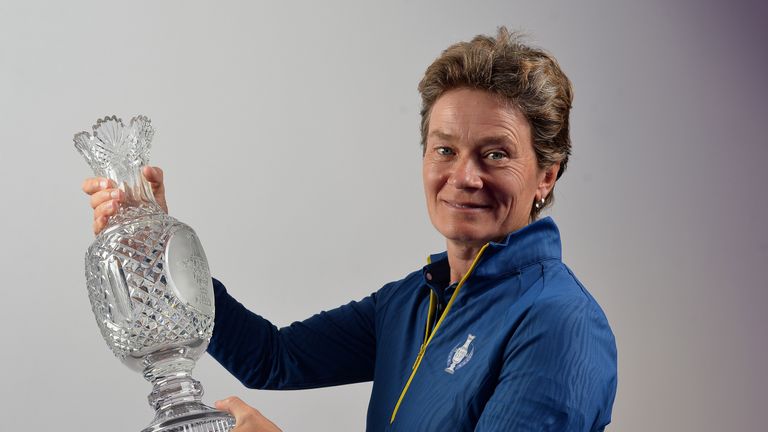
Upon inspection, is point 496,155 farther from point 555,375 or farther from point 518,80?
point 555,375

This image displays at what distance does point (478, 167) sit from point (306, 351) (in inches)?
23.8

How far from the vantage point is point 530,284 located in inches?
68.6

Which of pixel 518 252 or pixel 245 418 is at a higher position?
pixel 518 252

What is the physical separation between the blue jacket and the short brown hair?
0.17 metres

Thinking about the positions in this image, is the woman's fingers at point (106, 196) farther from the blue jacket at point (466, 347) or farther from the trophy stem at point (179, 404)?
the blue jacket at point (466, 347)

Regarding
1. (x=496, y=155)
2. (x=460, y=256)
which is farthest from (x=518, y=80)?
(x=460, y=256)

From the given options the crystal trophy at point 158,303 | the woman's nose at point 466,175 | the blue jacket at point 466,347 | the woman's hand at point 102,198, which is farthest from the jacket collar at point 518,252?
the woman's hand at point 102,198

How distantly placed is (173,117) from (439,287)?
60.3 inches

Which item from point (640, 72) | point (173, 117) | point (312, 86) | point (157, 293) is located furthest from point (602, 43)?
point (157, 293)

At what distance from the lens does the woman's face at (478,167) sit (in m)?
1.76

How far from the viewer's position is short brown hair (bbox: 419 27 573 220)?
1757mm

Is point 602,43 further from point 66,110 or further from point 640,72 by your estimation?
point 66,110

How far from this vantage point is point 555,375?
155cm

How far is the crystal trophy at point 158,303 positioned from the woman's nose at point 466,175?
0.54 metres
